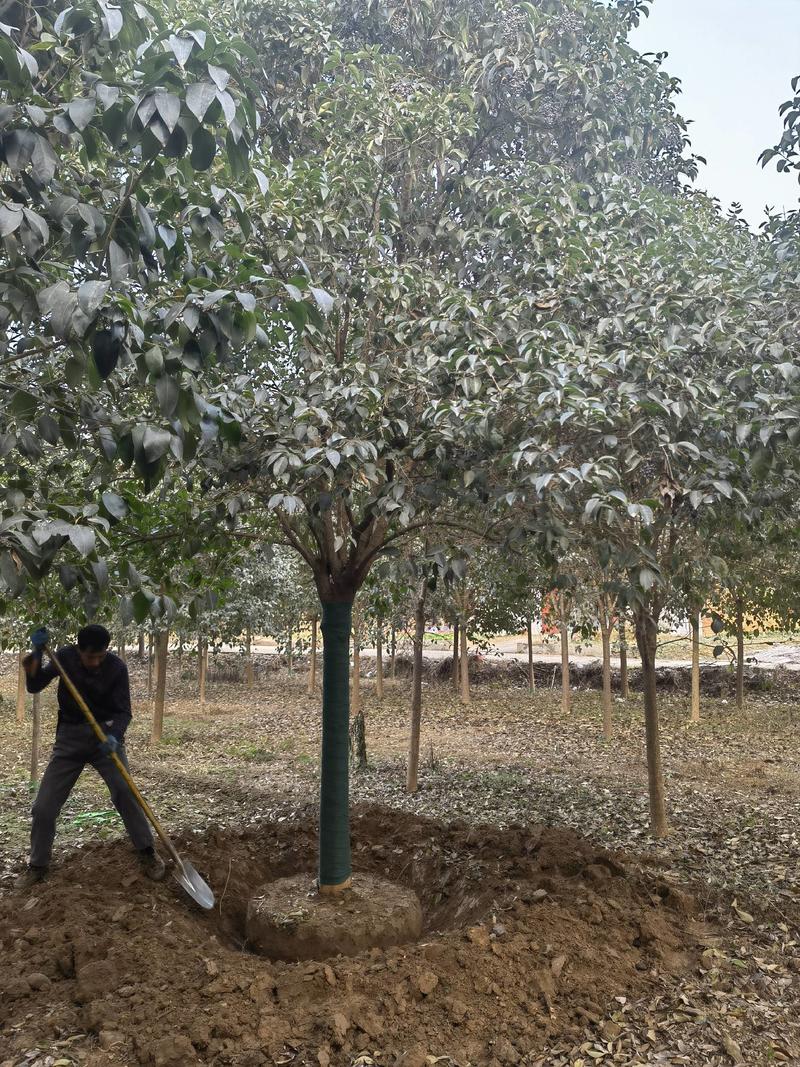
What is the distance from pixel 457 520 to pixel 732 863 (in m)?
2.85

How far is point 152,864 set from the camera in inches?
196

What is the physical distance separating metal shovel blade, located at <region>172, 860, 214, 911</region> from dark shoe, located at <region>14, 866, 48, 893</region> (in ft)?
2.72

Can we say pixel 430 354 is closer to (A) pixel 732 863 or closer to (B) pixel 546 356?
(B) pixel 546 356

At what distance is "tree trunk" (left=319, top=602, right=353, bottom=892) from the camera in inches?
181

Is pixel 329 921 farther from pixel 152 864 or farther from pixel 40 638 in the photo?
pixel 40 638

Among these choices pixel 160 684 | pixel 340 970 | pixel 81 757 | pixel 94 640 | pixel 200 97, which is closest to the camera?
pixel 200 97

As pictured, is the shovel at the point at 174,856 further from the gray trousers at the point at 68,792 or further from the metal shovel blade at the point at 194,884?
the gray trousers at the point at 68,792

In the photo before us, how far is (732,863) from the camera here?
17.5 feet

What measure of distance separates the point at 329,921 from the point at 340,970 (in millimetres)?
642

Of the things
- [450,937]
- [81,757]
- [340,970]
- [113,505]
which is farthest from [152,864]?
[113,505]

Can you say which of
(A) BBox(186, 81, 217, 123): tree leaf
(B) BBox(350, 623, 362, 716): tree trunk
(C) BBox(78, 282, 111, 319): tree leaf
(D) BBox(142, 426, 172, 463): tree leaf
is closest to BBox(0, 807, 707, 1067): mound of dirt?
(D) BBox(142, 426, 172, 463): tree leaf

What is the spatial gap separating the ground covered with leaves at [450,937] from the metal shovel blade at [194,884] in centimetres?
9

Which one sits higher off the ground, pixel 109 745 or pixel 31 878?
pixel 109 745

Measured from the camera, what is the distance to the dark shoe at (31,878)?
4.92m
